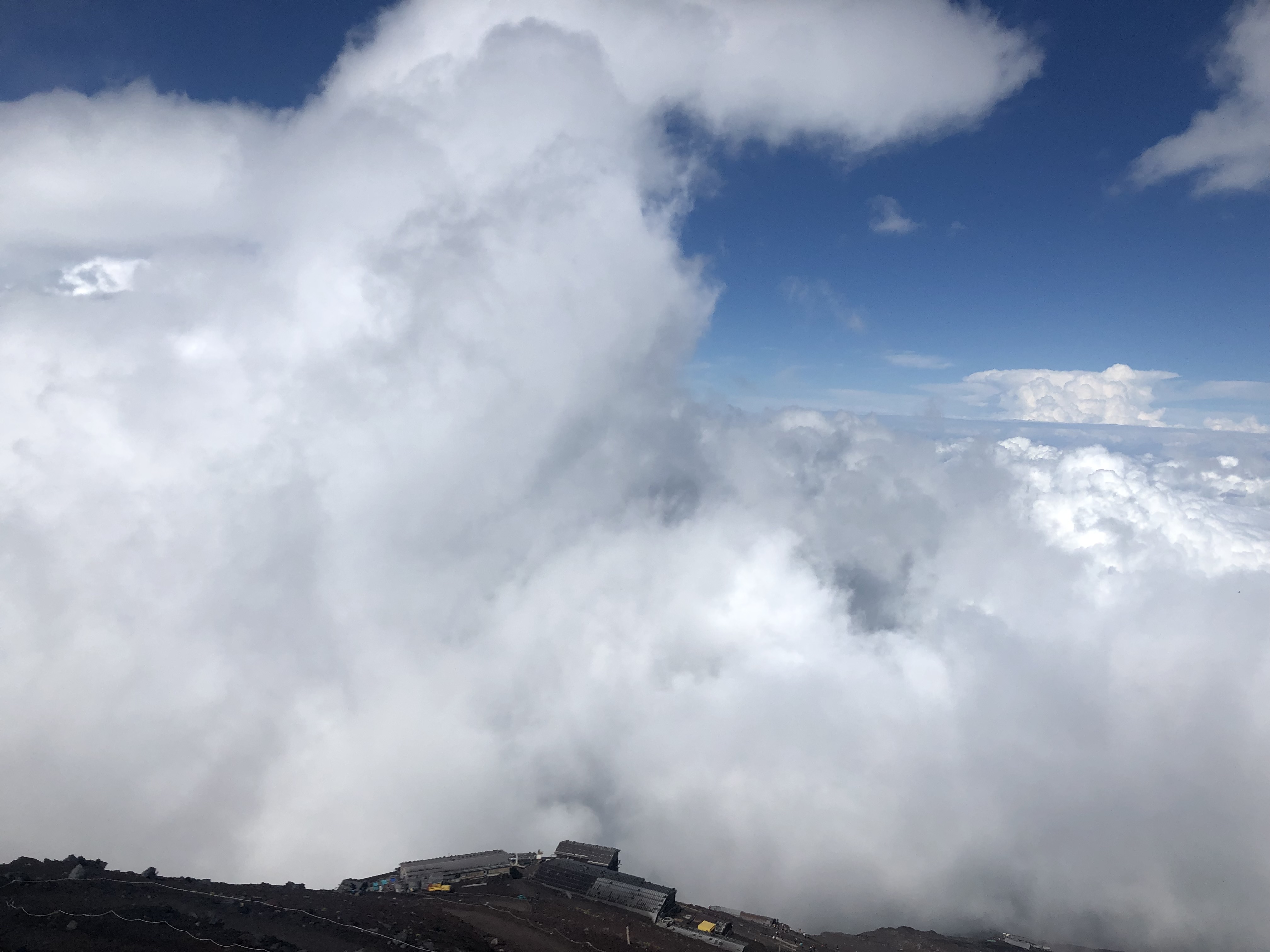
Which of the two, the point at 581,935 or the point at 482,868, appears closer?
the point at 581,935

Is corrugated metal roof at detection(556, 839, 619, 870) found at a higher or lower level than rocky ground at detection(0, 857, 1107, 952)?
higher

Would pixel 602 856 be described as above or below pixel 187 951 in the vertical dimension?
above

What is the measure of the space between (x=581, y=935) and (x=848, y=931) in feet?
332

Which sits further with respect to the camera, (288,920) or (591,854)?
(591,854)

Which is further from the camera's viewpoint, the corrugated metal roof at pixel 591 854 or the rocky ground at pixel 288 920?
the corrugated metal roof at pixel 591 854

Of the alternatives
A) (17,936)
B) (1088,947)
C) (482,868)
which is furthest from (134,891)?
(1088,947)

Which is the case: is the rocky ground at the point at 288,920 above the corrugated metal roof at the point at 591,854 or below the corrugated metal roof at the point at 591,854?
below

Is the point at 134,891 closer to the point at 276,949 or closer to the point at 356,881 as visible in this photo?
the point at 276,949

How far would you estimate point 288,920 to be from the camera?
7119 cm

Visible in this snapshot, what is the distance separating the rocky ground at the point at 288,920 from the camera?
63406 mm

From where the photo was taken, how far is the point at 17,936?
61000 mm

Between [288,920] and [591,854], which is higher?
[591,854]

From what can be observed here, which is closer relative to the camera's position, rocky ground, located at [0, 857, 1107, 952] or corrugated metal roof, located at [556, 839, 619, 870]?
rocky ground, located at [0, 857, 1107, 952]

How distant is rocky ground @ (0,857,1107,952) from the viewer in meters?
63.4
